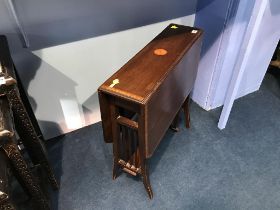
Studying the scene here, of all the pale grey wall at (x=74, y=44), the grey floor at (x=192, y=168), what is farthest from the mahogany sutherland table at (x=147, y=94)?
the pale grey wall at (x=74, y=44)

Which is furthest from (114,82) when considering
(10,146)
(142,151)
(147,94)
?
(10,146)

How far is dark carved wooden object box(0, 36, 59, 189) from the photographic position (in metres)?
0.95

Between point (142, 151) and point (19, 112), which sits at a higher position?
point (19, 112)

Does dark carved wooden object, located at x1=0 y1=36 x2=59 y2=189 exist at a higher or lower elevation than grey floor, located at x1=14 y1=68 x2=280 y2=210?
higher

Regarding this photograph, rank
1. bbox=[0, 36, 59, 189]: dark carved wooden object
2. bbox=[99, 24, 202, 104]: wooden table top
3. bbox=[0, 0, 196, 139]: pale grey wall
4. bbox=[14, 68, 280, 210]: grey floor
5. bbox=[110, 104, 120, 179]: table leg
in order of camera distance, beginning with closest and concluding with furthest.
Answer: bbox=[0, 36, 59, 189]: dark carved wooden object < bbox=[99, 24, 202, 104]: wooden table top < bbox=[110, 104, 120, 179]: table leg < bbox=[0, 0, 196, 139]: pale grey wall < bbox=[14, 68, 280, 210]: grey floor

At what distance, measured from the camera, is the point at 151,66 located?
122cm

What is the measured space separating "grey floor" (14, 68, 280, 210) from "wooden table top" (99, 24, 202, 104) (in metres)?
0.73

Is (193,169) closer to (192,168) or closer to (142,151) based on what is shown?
(192,168)

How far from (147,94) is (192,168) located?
0.81 metres

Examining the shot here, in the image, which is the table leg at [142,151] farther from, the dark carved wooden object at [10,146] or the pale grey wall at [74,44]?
the pale grey wall at [74,44]

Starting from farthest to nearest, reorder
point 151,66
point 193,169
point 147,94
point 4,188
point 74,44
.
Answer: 1. point 193,169
2. point 74,44
3. point 151,66
4. point 147,94
5. point 4,188

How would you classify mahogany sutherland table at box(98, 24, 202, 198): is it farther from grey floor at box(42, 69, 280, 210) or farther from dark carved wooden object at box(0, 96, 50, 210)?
dark carved wooden object at box(0, 96, 50, 210)

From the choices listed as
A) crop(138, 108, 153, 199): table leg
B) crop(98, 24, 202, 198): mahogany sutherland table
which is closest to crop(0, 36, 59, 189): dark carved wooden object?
crop(98, 24, 202, 198): mahogany sutherland table

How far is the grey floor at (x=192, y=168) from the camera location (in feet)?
4.80
